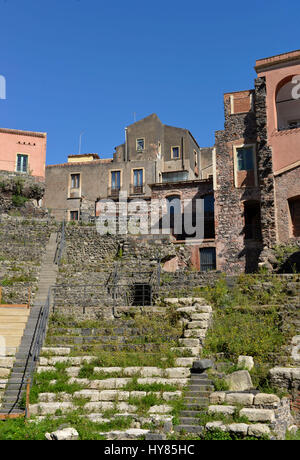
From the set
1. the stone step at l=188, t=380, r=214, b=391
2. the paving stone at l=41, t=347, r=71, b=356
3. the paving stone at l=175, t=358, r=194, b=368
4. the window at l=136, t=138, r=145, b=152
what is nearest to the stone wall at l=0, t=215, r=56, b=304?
the paving stone at l=41, t=347, r=71, b=356

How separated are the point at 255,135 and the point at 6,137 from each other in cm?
1680

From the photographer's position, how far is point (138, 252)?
1037 inches

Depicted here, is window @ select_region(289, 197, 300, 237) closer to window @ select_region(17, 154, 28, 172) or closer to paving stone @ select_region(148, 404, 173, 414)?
paving stone @ select_region(148, 404, 173, 414)

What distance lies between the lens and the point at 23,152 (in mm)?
34656

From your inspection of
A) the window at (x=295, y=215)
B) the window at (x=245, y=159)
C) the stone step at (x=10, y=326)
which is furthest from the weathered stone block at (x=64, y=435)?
the window at (x=245, y=159)

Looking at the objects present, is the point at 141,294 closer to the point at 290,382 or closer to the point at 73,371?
the point at 73,371

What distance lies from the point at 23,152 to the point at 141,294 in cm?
1752

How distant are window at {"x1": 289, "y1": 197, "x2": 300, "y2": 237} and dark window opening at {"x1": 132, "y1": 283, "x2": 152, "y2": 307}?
9539mm

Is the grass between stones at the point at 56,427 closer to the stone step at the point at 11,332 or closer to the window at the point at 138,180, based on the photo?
the stone step at the point at 11,332

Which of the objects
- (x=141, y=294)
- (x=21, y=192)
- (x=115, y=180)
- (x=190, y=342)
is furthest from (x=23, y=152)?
(x=190, y=342)

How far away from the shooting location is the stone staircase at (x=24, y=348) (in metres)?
13.2

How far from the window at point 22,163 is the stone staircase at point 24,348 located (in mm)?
11941

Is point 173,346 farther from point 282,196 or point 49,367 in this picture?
point 282,196
